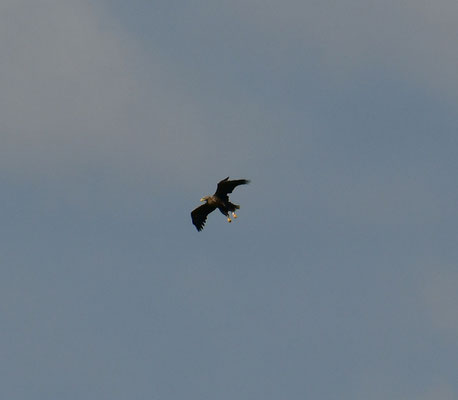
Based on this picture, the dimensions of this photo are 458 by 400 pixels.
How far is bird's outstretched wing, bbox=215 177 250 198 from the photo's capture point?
72188 millimetres

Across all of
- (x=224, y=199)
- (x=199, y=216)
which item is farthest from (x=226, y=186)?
(x=199, y=216)

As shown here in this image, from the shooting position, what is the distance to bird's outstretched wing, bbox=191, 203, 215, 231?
76.7m

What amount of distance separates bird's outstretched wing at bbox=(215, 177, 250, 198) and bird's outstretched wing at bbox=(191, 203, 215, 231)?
331 cm

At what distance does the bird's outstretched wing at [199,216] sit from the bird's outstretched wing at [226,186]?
10.9 feet

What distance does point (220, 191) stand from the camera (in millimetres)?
73250

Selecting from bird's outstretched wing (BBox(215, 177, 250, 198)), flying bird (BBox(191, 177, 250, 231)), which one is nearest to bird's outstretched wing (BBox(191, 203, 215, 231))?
flying bird (BBox(191, 177, 250, 231))

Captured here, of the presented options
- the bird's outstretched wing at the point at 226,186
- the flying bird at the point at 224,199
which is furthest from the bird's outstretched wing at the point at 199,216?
the bird's outstretched wing at the point at 226,186

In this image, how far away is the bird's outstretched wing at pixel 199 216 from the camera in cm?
7669

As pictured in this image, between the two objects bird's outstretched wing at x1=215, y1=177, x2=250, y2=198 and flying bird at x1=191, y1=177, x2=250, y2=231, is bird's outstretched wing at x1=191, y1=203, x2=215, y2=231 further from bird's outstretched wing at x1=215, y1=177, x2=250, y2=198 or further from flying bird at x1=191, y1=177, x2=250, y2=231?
bird's outstretched wing at x1=215, y1=177, x2=250, y2=198

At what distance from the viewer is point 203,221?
3036 inches

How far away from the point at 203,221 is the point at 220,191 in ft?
14.3

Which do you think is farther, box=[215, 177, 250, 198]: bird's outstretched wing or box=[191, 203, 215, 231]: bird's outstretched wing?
box=[191, 203, 215, 231]: bird's outstretched wing

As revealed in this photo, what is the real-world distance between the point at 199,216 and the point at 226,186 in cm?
474

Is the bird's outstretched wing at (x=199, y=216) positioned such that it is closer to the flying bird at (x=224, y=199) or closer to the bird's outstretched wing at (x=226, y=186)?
the flying bird at (x=224, y=199)
